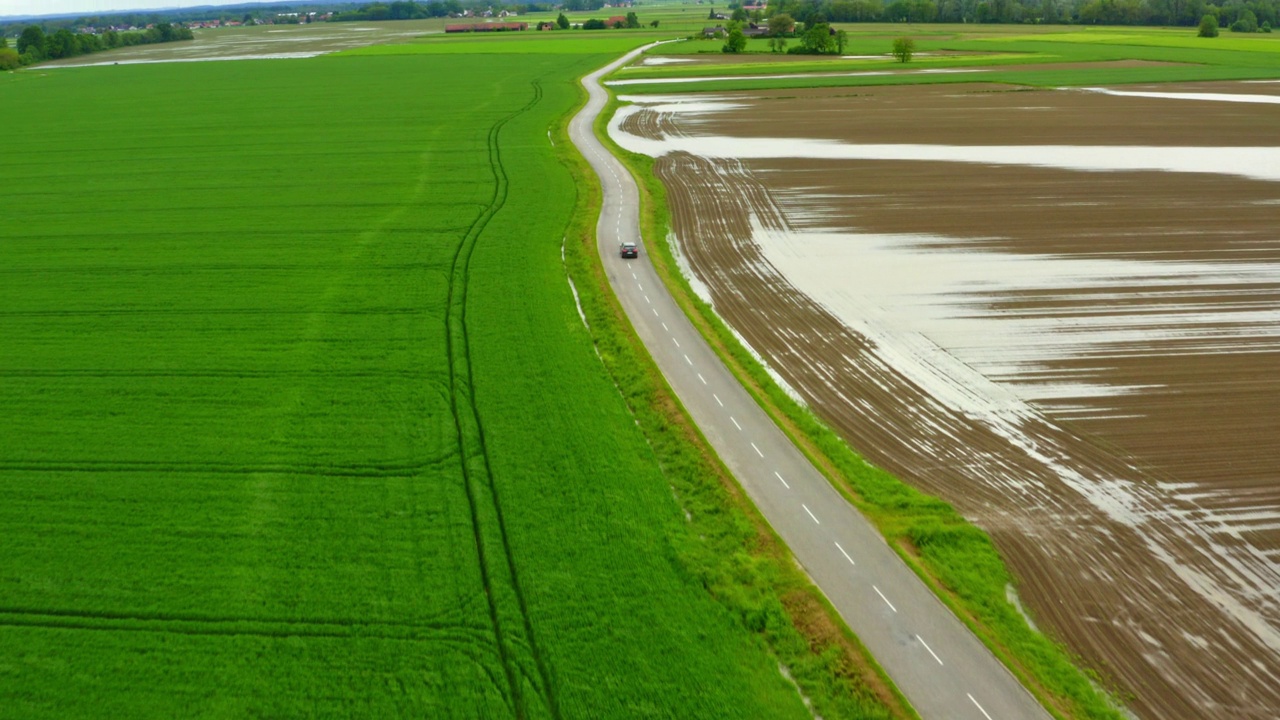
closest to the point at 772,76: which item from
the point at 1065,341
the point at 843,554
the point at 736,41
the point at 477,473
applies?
the point at 736,41

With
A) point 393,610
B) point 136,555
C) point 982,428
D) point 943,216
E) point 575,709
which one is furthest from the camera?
point 943,216

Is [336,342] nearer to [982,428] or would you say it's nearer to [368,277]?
[368,277]

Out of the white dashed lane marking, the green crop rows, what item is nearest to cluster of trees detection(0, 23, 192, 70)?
the green crop rows

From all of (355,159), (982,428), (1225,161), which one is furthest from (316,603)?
(1225,161)

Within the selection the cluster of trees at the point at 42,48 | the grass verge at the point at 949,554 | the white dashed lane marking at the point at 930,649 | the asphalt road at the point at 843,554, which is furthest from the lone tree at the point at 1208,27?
the cluster of trees at the point at 42,48

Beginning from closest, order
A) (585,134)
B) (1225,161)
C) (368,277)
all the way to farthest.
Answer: (368,277)
(1225,161)
(585,134)

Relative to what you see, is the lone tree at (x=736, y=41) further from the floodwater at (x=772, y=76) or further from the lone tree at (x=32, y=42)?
the lone tree at (x=32, y=42)

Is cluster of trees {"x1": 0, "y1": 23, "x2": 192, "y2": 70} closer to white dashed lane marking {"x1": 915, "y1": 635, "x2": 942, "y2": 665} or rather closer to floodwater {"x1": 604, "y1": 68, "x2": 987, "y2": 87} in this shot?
floodwater {"x1": 604, "y1": 68, "x2": 987, "y2": 87}
